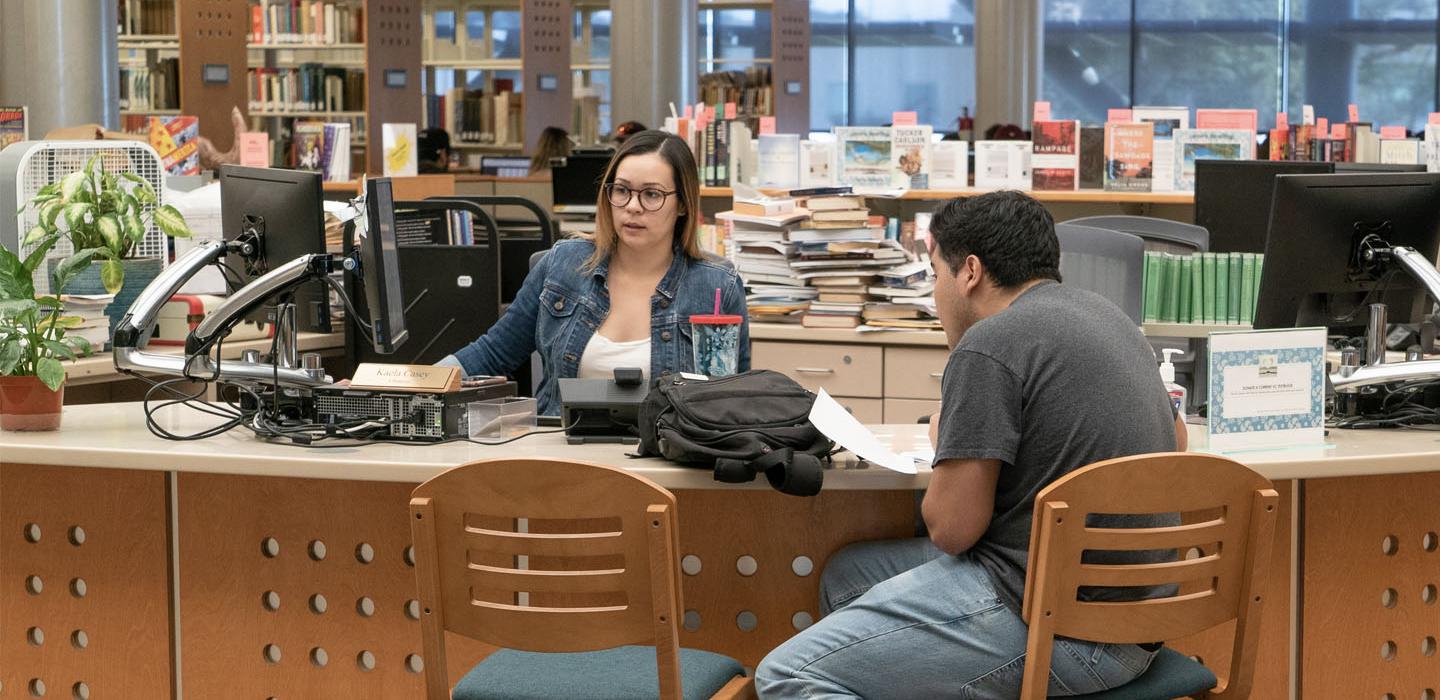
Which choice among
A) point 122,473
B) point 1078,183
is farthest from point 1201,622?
point 1078,183

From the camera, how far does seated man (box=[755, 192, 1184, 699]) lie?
2.18 m

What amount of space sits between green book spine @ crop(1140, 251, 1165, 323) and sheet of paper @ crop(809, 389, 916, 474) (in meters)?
1.78

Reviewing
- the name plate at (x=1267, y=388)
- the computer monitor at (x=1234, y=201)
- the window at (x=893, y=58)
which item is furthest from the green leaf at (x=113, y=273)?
the window at (x=893, y=58)

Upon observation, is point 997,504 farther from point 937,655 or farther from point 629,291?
point 629,291

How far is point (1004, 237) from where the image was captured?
235cm

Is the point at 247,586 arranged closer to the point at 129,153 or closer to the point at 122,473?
the point at 122,473

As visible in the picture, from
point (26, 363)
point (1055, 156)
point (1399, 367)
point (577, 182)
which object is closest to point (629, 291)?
point (26, 363)

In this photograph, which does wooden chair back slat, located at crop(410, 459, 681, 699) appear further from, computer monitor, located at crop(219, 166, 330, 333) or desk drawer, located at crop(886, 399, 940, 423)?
desk drawer, located at crop(886, 399, 940, 423)

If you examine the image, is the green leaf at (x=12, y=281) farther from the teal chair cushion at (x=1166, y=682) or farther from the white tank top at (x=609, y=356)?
the teal chair cushion at (x=1166, y=682)

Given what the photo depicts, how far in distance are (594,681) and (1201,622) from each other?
0.90 meters

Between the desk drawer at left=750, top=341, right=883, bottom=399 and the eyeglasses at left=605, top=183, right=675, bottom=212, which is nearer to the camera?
the eyeglasses at left=605, top=183, right=675, bottom=212

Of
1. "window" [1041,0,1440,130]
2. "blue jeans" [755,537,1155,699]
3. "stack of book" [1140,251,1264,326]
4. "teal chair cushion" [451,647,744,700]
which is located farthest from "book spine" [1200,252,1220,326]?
"window" [1041,0,1440,130]

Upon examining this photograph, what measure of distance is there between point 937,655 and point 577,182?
410 cm

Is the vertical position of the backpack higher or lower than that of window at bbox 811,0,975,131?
lower
